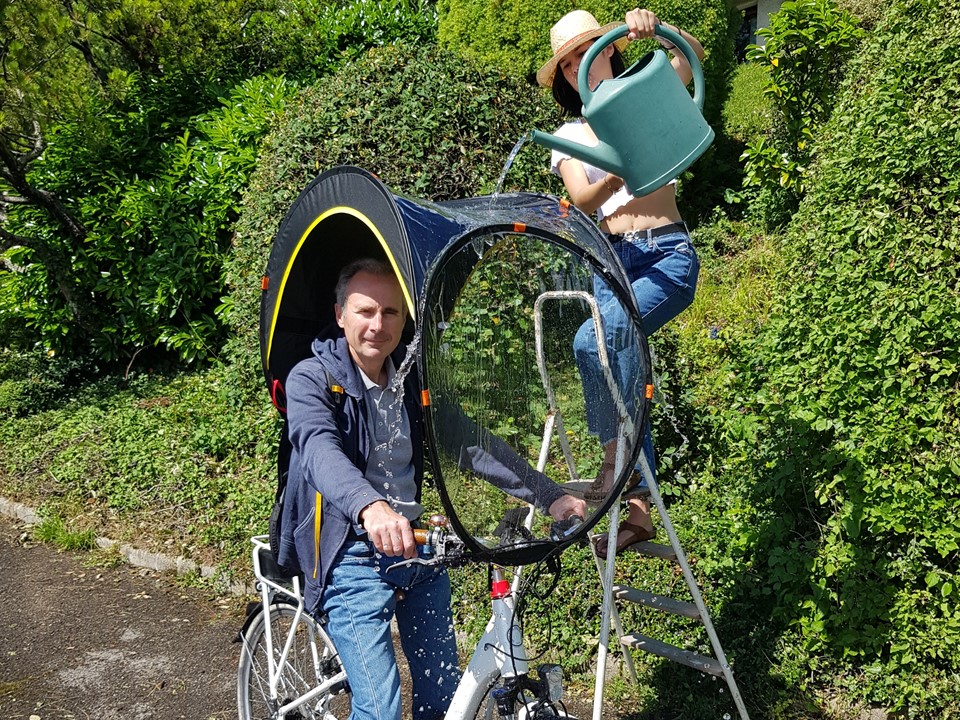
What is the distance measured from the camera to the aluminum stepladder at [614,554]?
2.89 m

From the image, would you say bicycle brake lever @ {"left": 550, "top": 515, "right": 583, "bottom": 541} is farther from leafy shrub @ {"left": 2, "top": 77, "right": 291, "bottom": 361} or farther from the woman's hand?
leafy shrub @ {"left": 2, "top": 77, "right": 291, "bottom": 361}

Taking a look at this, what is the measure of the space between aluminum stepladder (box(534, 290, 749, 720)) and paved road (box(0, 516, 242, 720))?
198cm

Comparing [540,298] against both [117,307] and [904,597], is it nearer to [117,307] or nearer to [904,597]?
[904,597]

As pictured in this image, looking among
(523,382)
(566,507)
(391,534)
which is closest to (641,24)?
(523,382)

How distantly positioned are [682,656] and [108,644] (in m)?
3.11

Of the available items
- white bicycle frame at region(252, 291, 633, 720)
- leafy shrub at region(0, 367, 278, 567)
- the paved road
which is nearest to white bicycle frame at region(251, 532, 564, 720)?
white bicycle frame at region(252, 291, 633, 720)

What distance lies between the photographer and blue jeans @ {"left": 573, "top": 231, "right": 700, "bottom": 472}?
9.37ft

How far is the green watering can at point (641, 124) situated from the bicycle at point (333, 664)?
3.48 ft

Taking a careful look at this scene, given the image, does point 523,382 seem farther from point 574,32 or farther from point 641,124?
point 574,32

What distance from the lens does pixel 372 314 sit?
2.89 metres

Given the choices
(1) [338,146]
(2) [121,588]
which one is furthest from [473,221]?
(2) [121,588]

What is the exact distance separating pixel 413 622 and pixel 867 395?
1.78m

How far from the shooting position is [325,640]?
3373 millimetres

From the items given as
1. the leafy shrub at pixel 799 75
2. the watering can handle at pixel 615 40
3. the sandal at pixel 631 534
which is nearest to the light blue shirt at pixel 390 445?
the sandal at pixel 631 534
